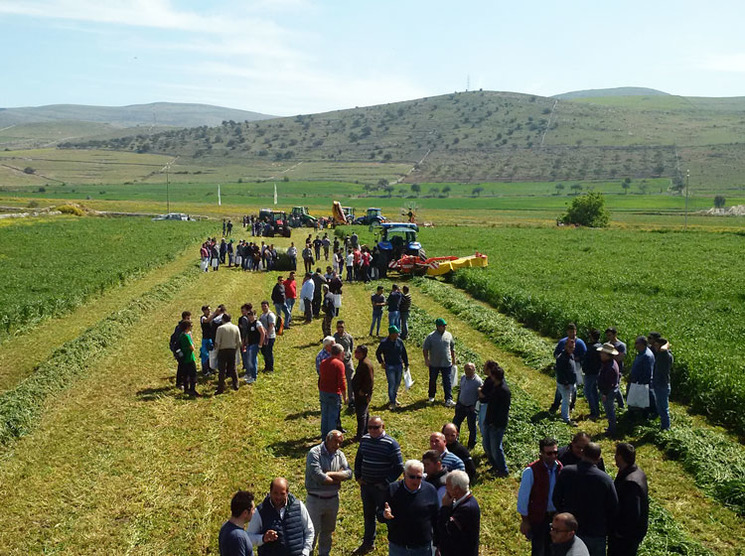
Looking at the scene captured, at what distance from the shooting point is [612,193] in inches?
5281

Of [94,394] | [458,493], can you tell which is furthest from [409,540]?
[94,394]

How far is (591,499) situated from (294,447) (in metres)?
6.07

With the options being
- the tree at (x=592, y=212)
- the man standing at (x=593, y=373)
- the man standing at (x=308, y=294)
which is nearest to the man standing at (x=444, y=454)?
the man standing at (x=593, y=373)

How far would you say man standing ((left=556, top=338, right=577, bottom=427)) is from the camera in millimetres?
12281

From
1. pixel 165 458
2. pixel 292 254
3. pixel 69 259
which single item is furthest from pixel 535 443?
pixel 69 259

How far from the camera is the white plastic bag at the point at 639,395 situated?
1180cm

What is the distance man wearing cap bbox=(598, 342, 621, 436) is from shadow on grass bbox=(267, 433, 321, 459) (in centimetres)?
558

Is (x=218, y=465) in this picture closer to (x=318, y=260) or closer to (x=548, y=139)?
(x=318, y=260)

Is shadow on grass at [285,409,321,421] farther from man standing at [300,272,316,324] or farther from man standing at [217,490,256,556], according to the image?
man standing at [300,272,316,324]

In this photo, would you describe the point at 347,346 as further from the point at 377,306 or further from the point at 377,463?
the point at 377,306

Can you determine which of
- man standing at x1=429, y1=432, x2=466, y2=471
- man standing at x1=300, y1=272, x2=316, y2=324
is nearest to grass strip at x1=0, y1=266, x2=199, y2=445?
man standing at x1=300, y1=272, x2=316, y2=324

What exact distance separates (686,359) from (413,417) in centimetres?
716

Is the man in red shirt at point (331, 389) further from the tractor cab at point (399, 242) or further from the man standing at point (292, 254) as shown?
the man standing at point (292, 254)

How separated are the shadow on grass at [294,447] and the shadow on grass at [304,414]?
1.07 m
